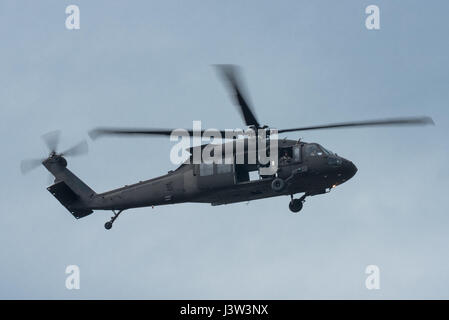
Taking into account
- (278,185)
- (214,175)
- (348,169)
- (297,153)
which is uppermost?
(297,153)

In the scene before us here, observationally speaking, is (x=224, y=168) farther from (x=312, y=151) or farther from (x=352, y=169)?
(x=352, y=169)

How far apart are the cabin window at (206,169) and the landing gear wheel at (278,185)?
11.5ft

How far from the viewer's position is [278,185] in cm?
3684

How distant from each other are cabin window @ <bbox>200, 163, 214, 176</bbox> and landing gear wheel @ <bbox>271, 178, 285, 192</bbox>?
3.51 metres

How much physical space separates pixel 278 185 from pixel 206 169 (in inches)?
163

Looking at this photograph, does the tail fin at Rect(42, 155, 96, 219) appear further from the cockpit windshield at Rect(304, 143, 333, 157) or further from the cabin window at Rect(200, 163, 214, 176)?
the cockpit windshield at Rect(304, 143, 333, 157)

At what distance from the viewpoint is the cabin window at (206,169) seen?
38312 millimetres

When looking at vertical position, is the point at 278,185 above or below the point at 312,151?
below

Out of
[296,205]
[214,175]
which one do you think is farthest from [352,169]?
[214,175]

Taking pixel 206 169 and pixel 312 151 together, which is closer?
pixel 312 151

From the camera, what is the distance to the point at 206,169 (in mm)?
38438

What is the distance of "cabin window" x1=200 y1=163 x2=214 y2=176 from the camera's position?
3831 centimetres
